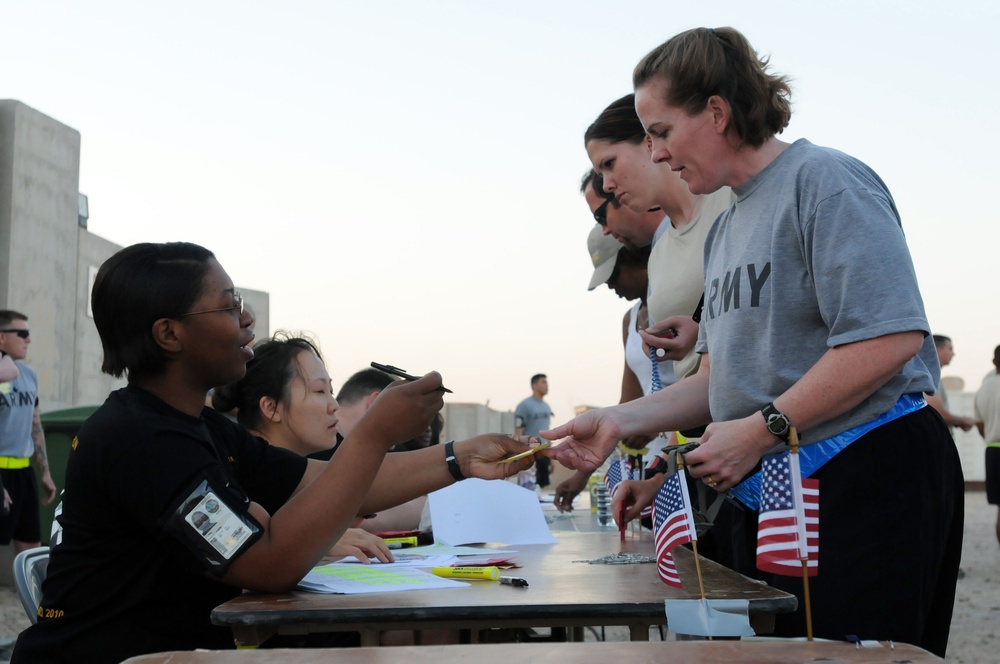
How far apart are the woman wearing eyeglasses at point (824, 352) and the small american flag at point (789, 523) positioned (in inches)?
7.9

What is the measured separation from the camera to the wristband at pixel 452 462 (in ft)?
8.75

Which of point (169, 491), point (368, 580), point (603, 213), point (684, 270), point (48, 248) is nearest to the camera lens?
point (169, 491)

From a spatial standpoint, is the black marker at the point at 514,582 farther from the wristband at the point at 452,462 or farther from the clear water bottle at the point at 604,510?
the clear water bottle at the point at 604,510

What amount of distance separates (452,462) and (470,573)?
0.48 metres

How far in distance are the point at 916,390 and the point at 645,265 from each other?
2.18 meters

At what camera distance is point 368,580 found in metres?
2.18

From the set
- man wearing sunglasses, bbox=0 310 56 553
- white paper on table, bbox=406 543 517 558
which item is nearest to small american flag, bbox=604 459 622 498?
white paper on table, bbox=406 543 517 558

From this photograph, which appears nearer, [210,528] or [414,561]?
[210,528]

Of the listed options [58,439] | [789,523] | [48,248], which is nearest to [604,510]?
[789,523]

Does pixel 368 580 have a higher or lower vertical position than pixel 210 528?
lower

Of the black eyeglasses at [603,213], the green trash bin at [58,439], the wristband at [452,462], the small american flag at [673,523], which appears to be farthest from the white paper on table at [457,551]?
the green trash bin at [58,439]

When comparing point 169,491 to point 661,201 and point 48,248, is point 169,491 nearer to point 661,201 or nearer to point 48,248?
point 661,201

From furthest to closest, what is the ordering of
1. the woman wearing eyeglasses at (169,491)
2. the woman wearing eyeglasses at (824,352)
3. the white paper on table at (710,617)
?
1. the woman wearing eyeglasses at (169,491)
2. the woman wearing eyeglasses at (824,352)
3. the white paper on table at (710,617)

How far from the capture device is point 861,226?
1854 millimetres
